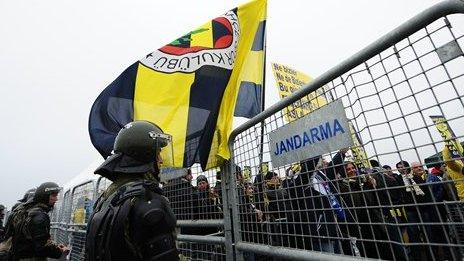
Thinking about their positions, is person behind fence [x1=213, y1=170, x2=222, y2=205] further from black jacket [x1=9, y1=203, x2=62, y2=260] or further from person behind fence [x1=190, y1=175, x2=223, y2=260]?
black jacket [x1=9, y1=203, x2=62, y2=260]

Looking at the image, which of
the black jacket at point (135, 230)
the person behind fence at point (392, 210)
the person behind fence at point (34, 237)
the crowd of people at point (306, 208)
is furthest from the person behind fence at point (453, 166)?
the person behind fence at point (34, 237)

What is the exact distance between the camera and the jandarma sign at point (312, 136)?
1.68m

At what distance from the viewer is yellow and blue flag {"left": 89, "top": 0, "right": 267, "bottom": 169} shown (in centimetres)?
349

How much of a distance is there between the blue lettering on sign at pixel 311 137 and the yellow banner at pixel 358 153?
59 mm

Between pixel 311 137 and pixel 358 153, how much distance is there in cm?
35

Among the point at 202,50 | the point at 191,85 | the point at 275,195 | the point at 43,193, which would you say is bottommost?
the point at 275,195

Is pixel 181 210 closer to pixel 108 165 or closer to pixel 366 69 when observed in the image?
pixel 108 165

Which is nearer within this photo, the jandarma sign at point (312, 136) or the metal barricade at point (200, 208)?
the jandarma sign at point (312, 136)

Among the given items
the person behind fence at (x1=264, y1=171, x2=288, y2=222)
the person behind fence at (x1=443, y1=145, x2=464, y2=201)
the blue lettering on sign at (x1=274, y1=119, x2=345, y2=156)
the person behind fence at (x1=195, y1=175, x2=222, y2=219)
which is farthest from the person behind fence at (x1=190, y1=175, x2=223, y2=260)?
the person behind fence at (x1=443, y1=145, x2=464, y2=201)

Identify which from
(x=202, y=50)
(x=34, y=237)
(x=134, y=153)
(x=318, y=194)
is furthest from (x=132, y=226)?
(x=34, y=237)

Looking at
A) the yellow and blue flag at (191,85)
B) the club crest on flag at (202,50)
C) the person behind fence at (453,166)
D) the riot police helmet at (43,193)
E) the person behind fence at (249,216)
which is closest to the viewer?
the person behind fence at (453,166)

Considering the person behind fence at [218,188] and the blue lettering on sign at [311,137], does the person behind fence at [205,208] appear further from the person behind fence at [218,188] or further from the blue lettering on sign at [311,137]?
the blue lettering on sign at [311,137]

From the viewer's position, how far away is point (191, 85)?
3.65 meters

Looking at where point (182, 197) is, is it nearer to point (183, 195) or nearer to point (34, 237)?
point (183, 195)
